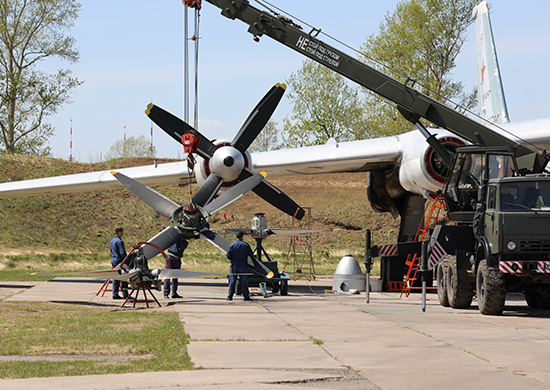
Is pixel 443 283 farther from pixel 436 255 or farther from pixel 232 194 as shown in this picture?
pixel 232 194

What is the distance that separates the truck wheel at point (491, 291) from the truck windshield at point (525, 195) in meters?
1.15

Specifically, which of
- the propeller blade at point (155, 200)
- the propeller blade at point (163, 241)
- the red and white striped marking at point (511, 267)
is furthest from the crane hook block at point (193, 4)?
the red and white striped marking at point (511, 267)

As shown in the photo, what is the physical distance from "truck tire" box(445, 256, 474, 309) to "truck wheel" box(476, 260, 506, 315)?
91 centimetres

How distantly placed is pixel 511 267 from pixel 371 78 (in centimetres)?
552

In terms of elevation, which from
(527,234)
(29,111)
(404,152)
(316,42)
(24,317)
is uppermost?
(29,111)

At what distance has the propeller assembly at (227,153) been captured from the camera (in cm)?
1609

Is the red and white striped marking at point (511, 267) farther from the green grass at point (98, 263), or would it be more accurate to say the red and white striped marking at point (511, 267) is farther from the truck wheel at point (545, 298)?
the green grass at point (98, 263)

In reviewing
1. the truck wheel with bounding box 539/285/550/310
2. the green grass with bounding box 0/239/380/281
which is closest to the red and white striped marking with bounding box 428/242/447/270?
the truck wheel with bounding box 539/285/550/310

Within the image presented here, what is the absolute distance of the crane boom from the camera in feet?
44.9

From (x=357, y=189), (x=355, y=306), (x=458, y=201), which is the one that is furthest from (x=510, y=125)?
(x=357, y=189)

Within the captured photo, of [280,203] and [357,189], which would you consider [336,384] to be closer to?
[280,203]

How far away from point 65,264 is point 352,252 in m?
16.6

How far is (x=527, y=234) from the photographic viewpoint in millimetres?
10797

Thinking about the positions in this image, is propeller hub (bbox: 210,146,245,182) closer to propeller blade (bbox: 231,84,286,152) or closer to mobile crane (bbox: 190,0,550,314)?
propeller blade (bbox: 231,84,286,152)
